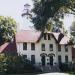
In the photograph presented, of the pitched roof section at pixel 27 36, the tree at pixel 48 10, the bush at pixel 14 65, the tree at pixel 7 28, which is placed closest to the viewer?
the tree at pixel 48 10

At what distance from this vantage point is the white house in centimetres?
7231

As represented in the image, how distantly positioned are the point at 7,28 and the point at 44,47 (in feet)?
75.6

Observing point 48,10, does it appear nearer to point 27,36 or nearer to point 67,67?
point 67,67

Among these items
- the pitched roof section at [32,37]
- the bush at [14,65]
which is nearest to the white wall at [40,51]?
the pitched roof section at [32,37]

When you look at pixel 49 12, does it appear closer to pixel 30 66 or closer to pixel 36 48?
pixel 30 66

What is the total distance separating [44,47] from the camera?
242 ft

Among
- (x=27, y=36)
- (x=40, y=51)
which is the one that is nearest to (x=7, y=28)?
(x=27, y=36)

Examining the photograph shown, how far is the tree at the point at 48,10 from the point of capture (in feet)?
141

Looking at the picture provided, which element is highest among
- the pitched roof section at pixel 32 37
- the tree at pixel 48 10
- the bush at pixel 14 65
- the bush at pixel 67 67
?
the tree at pixel 48 10

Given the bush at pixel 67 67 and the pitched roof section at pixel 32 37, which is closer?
the bush at pixel 67 67

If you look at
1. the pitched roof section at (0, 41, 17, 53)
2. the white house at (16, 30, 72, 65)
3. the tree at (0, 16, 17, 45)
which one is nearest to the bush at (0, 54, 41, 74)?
the white house at (16, 30, 72, 65)

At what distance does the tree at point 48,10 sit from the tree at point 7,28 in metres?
43.8

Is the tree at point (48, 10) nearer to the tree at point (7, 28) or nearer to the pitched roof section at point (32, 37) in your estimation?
the pitched roof section at point (32, 37)

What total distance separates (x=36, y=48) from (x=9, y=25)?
23.3 meters
